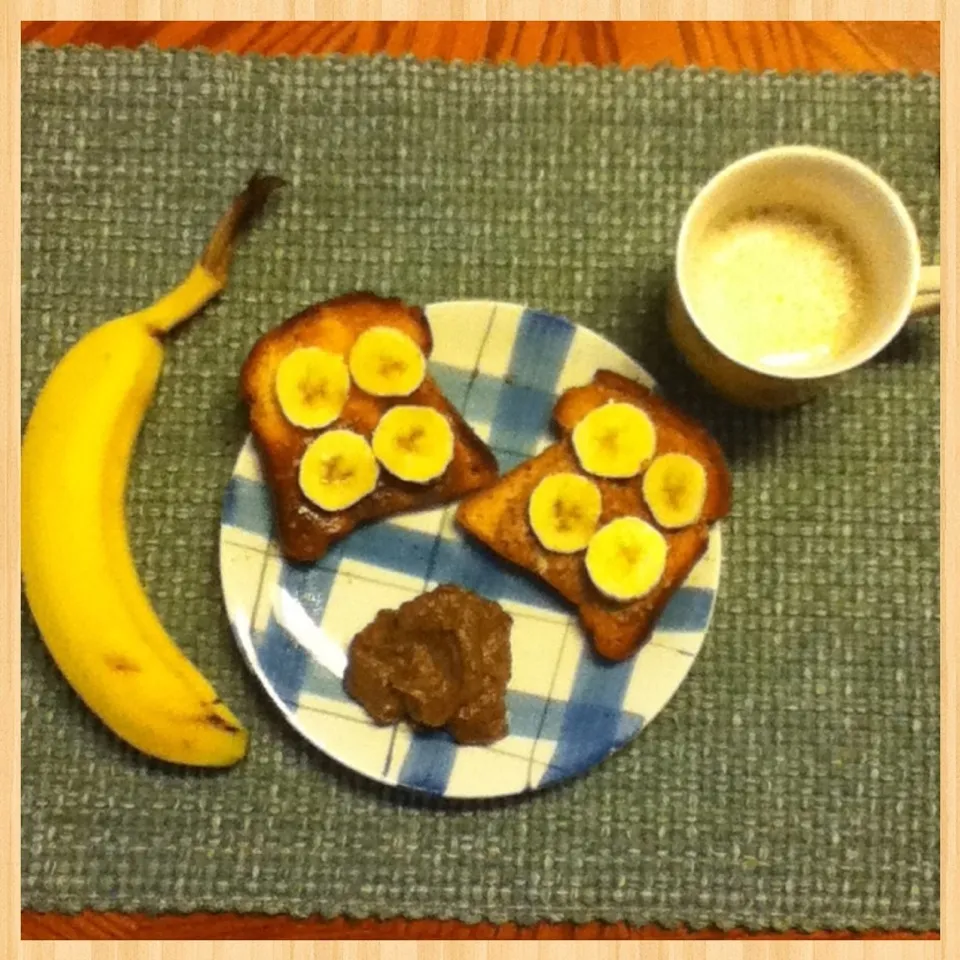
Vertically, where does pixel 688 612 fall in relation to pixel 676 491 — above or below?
below

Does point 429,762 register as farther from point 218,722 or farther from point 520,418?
point 520,418

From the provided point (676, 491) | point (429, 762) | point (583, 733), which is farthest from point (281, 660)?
point (676, 491)

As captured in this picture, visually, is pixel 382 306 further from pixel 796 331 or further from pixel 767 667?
pixel 767 667

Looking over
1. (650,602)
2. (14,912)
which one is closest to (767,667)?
(650,602)

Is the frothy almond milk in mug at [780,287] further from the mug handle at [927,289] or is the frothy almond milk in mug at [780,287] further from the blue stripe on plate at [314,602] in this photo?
the blue stripe on plate at [314,602]

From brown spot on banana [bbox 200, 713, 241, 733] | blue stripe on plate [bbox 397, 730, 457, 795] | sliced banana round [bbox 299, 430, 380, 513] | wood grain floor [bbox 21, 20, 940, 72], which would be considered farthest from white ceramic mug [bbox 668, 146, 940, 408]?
brown spot on banana [bbox 200, 713, 241, 733]
